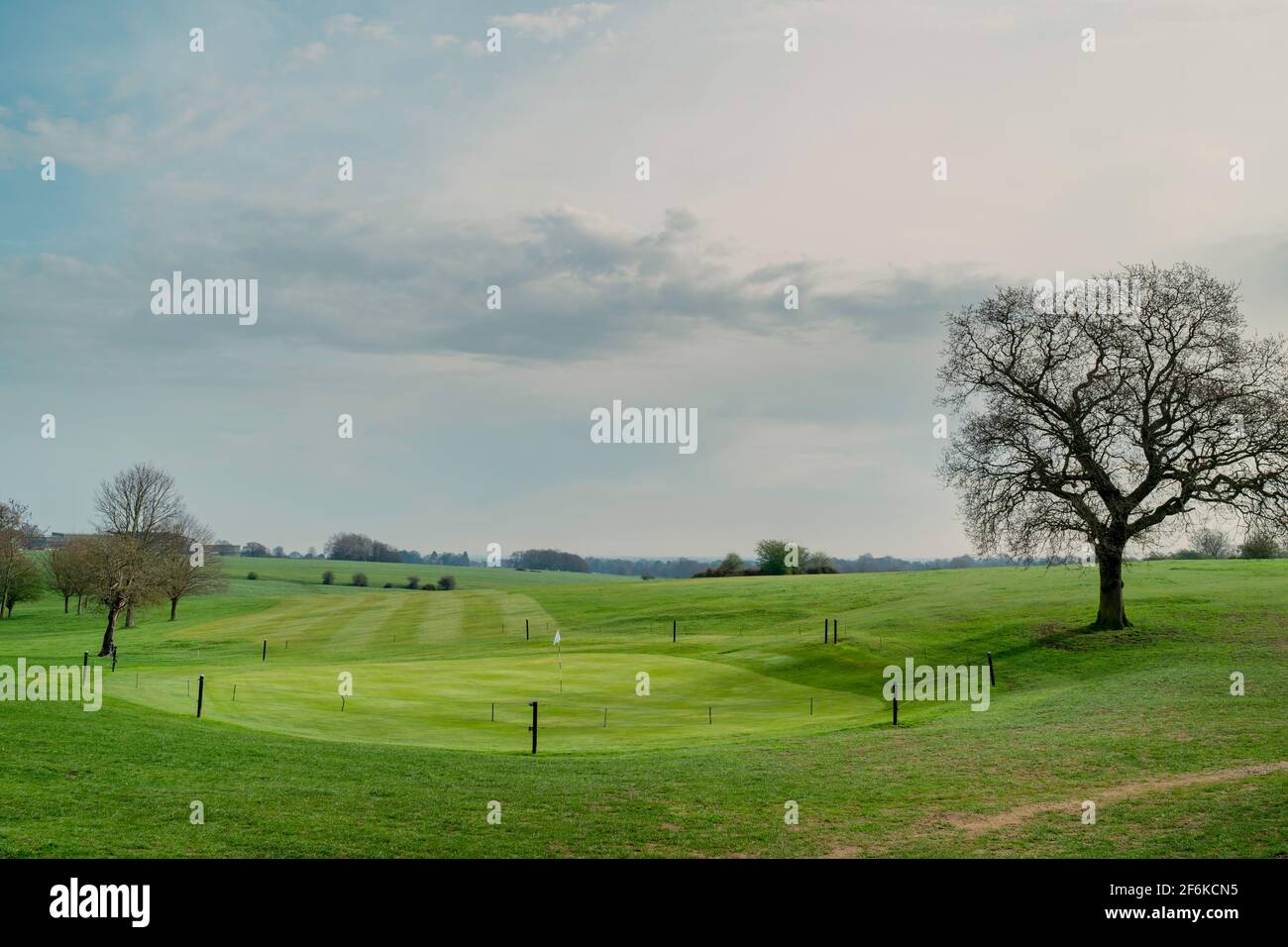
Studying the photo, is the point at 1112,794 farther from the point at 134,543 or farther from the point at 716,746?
the point at 134,543

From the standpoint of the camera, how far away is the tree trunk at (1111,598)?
1708 inches

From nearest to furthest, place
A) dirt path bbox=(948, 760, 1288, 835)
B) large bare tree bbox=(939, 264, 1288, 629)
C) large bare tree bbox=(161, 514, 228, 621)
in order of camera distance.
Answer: dirt path bbox=(948, 760, 1288, 835)
large bare tree bbox=(939, 264, 1288, 629)
large bare tree bbox=(161, 514, 228, 621)

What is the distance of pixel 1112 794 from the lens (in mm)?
16438

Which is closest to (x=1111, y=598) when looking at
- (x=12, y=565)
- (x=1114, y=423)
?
(x=1114, y=423)

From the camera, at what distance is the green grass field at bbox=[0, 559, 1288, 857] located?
1384 centimetres

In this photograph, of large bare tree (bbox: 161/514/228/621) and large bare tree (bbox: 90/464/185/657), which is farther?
large bare tree (bbox: 161/514/228/621)

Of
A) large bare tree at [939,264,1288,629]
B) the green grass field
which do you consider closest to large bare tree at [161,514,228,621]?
the green grass field

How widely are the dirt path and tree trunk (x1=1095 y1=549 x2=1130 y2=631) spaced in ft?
89.7

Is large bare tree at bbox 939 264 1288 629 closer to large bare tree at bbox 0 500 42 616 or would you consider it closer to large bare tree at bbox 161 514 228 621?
large bare tree at bbox 161 514 228 621

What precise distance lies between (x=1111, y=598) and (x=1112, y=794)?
3123 centimetres
